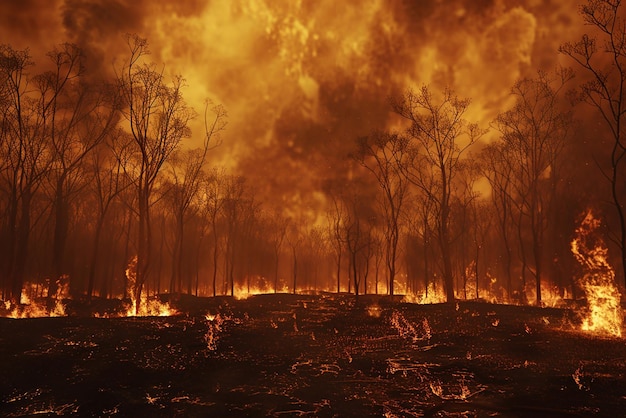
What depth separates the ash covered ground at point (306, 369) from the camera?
25.5 ft

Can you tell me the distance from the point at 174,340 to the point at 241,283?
41.6 m

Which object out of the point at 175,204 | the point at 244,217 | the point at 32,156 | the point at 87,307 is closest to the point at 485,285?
the point at 244,217

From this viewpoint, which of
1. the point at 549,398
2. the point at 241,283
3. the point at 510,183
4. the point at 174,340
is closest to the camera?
the point at 549,398

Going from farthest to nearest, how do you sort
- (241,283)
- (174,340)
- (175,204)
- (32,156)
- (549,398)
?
(241,283), (175,204), (32,156), (174,340), (549,398)

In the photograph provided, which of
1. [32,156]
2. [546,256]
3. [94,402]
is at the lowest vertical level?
[94,402]

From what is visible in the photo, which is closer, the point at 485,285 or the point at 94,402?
the point at 94,402

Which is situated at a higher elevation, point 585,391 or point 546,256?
point 546,256

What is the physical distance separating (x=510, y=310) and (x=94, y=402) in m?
19.2

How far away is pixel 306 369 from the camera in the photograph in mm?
10562

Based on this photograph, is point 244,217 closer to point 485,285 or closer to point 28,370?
point 485,285

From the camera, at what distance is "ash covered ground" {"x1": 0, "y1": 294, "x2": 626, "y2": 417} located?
25.5 ft

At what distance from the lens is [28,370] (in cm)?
970

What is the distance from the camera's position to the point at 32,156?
21.8 metres

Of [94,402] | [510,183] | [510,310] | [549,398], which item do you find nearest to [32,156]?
[94,402]
